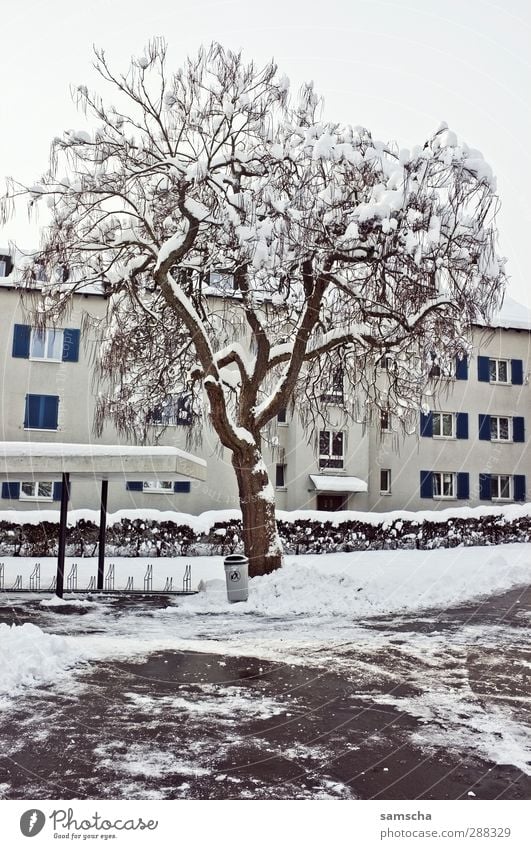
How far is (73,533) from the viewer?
22922mm

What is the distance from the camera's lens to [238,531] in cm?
2419

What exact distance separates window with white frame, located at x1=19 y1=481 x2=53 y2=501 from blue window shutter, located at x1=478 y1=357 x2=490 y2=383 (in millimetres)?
18974

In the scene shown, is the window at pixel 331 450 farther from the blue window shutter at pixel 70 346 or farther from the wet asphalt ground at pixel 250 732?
the wet asphalt ground at pixel 250 732

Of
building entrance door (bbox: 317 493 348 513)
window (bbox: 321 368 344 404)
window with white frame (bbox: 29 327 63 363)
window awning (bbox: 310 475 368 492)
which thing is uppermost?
window with white frame (bbox: 29 327 63 363)

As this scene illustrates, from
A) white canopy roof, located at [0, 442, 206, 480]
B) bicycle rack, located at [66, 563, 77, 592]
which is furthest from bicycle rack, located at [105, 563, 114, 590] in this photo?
white canopy roof, located at [0, 442, 206, 480]

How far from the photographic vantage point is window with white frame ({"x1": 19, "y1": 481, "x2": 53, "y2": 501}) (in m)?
27.8

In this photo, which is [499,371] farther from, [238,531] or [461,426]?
[238,531]

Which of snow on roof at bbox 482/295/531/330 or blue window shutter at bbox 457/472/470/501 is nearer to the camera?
blue window shutter at bbox 457/472/470/501

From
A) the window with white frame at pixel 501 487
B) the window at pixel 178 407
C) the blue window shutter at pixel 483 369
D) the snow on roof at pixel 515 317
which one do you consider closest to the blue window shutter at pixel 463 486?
the window with white frame at pixel 501 487

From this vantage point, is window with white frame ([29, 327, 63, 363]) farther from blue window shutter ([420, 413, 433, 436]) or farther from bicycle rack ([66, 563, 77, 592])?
blue window shutter ([420, 413, 433, 436])

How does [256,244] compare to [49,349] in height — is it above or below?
below

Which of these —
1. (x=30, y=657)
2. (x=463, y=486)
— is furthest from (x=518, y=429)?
(x=30, y=657)

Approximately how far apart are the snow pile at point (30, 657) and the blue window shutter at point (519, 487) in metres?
27.3

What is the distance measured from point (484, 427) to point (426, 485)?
13.0 ft
